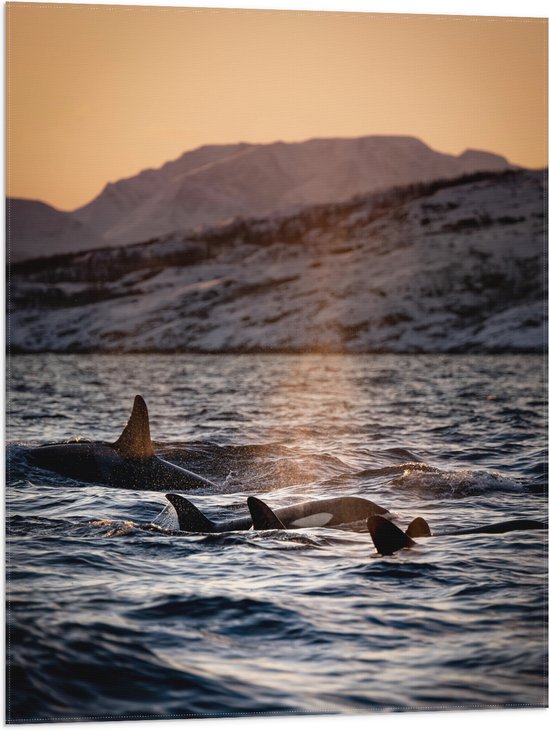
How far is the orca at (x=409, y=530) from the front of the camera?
10992 mm

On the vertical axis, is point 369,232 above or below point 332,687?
above

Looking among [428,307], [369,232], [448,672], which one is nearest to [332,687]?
[448,672]

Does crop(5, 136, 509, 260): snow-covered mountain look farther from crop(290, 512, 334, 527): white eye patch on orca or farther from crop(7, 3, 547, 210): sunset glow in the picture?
crop(290, 512, 334, 527): white eye patch on orca

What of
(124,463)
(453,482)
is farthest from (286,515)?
(124,463)

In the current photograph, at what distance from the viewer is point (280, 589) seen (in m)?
10.0

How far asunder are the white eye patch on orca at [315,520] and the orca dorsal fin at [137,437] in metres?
3.47

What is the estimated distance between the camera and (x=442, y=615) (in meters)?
9.66

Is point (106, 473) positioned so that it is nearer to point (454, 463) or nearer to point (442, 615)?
point (454, 463)

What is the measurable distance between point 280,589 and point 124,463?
16.6ft

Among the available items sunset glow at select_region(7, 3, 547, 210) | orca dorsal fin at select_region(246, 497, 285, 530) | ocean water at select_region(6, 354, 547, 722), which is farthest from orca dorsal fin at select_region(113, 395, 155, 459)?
orca dorsal fin at select_region(246, 497, 285, 530)

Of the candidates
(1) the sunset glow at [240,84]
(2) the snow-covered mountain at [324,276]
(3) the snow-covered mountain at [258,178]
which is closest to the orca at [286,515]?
(2) the snow-covered mountain at [324,276]

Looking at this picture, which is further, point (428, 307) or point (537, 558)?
point (428, 307)

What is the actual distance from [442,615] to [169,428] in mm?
10713

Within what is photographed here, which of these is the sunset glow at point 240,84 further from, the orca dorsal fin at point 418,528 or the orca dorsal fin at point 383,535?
the orca dorsal fin at point 383,535
